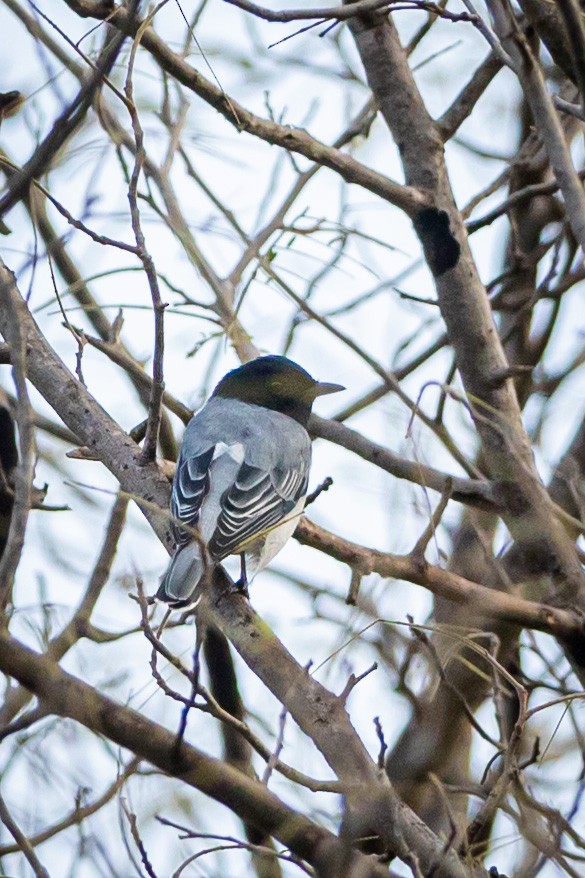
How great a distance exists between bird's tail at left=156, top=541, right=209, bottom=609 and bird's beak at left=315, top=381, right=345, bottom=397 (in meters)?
1.74

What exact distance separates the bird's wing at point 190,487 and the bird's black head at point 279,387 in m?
0.81

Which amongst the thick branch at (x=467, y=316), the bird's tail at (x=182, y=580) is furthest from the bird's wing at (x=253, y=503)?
the thick branch at (x=467, y=316)

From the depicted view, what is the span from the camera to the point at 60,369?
3680 mm

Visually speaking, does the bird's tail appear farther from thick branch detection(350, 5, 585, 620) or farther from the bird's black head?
the bird's black head

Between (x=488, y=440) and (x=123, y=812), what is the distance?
2003 mm

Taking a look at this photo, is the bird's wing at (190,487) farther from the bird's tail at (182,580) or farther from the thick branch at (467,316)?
the thick branch at (467,316)

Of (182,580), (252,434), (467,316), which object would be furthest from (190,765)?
(252,434)

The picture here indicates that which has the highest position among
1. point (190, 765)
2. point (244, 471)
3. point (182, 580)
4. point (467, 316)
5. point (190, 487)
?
point (467, 316)

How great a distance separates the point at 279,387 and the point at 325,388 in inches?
9.6

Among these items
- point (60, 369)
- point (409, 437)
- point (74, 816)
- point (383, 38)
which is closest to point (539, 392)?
point (383, 38)

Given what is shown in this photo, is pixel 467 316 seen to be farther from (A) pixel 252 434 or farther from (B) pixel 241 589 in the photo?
(B) pixel 241 589

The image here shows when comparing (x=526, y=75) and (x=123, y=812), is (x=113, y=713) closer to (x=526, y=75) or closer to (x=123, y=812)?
(x=123, y=812)

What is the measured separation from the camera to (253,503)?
4.32 meters

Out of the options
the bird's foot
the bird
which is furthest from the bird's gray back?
the bird's foot
